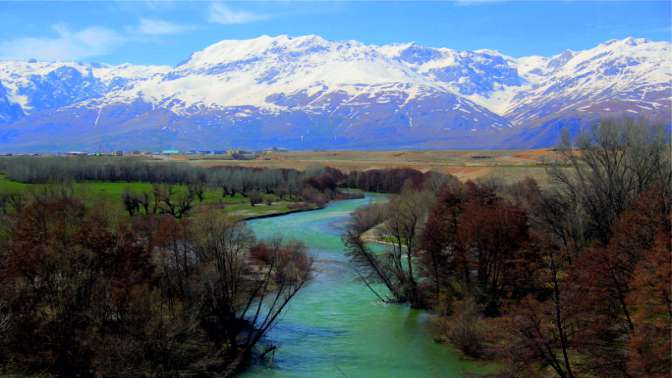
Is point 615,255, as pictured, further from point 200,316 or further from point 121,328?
point 121,328

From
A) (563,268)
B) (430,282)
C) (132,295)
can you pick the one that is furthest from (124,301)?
(563,268)

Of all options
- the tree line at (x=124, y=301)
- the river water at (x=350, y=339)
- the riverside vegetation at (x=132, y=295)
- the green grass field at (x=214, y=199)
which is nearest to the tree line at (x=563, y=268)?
the river water at (x=350, y=339)

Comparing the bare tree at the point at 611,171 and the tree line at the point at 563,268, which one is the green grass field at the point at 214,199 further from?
the bare tree at the point at 611,171

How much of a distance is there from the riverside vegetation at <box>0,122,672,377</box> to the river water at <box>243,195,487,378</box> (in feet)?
3.73

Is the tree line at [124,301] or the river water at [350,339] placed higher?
the tree line at [124,301]

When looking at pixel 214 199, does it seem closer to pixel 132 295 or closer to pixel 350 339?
pixel 350 339

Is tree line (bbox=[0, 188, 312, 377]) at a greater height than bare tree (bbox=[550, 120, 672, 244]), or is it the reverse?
bare tree (bbox=[550, 120, 672, 244])

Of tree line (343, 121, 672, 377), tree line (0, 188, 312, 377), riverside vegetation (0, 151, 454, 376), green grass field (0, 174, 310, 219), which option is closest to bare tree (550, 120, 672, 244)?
tree line (343, 121, 672, 377)

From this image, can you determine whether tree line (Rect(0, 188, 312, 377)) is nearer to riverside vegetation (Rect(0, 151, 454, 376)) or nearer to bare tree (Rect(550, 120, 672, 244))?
riverside vegetation (Rect(0, 151, 454, 376))

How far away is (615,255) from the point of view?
96.8ft

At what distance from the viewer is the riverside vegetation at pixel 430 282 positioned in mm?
27141

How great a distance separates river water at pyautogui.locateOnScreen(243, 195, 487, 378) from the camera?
3200 centimetres

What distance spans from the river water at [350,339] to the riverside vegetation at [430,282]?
1.14m

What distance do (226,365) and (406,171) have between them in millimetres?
119221
